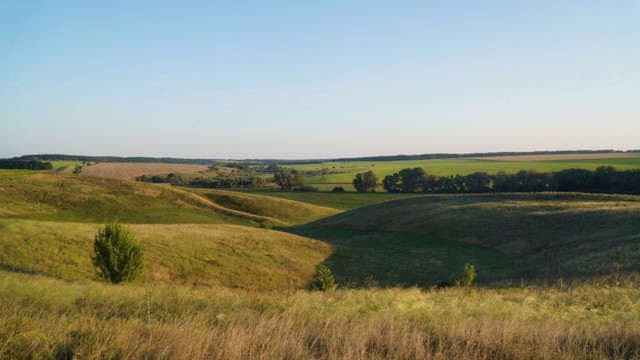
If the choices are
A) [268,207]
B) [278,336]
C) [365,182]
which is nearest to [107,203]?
[268,207]

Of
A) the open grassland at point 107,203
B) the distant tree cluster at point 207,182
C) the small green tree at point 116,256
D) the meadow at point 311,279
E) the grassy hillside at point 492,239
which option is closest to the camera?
the meadow at point 311,279

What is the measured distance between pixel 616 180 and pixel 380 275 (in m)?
76.9

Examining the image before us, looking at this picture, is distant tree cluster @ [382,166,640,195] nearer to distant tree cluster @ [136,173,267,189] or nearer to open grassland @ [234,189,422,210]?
open grassland @ [234,189,422,210]

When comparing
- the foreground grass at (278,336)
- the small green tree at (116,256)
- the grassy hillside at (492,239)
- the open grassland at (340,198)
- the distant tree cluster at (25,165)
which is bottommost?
the open grassland at (340,198)

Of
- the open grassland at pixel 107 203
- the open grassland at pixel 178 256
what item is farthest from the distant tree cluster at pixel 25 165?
the open grassland at pixel 178 256

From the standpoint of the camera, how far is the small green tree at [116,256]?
21.4 meters

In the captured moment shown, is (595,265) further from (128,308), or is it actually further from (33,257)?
(33,257)

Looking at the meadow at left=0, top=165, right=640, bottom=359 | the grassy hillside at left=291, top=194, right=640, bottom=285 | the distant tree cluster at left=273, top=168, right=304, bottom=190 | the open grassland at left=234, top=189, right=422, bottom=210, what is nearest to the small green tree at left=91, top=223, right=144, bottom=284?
the meadow at left=0, top=165, right=640, bottom=359

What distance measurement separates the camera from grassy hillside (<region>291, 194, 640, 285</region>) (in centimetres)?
2843

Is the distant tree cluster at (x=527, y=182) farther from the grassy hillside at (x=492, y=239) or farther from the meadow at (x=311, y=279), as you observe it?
the meadow at (x=311, y=279)

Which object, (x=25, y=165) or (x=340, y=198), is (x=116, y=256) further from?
(x=25, y=165)

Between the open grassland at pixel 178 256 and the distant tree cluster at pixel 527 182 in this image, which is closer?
the open grassland at pixel 178 256

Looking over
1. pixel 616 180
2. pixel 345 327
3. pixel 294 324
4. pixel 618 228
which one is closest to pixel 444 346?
pixel 345 327

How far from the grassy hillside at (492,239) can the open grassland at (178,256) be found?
4.87 metres
